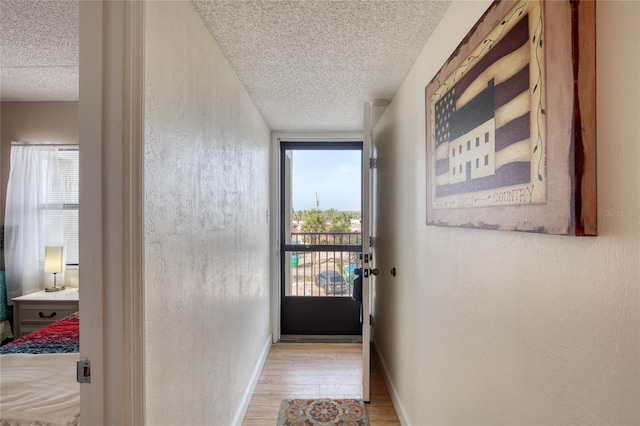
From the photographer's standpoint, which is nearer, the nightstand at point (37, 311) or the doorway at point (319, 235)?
the nightstand at point (37, 311)

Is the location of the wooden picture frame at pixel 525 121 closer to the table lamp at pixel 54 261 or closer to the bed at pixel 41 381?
the bed at pixel 41 381

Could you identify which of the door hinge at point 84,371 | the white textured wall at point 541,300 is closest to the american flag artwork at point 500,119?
the white textured wall at point 541,300

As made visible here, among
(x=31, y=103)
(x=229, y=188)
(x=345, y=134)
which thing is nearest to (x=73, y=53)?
(x=229, y=188)

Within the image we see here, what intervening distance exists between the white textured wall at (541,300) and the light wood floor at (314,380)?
0.75 meters

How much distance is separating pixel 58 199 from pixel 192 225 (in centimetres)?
259

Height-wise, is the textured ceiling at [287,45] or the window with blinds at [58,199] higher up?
the textured ceiling at [287,45]

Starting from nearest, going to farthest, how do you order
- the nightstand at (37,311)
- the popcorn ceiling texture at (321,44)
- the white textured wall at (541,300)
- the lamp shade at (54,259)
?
1. the white textured wall at (541,300)
2. the popcorn ceiling texture at (321,44)
3. the nightstand at (37,311)
4. the lamp shade at (54,259)

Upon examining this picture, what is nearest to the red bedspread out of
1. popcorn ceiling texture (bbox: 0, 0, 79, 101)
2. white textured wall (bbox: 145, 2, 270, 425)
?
white textured wall (bbox: 145, 2, 270, 425)

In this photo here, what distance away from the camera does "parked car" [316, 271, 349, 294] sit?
3.63 m

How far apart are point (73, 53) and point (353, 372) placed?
10.2 feet

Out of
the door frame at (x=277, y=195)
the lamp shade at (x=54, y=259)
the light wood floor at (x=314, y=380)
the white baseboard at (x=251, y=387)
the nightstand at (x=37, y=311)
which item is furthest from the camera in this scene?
the door frame at (x=277, y=195)

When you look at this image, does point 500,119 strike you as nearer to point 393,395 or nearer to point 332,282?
point 393,395

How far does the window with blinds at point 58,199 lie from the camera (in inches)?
116

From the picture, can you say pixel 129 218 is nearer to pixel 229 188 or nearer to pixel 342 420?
pixel 229 188
